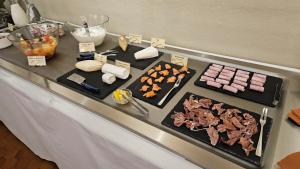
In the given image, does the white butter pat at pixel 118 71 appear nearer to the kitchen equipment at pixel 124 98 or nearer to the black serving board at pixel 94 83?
the black serving board at pixel 94 83

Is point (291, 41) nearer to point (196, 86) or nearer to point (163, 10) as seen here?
point (196, 86)

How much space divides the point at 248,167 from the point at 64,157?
84 cm

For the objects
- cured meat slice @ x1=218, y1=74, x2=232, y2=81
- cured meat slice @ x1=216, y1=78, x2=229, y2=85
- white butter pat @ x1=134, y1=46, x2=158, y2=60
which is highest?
white butter pat @ x1=134, y1=46, x2=158, y2=60

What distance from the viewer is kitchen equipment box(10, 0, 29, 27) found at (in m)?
1.51

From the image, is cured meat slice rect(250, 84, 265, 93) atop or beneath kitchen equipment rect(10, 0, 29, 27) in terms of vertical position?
beneath

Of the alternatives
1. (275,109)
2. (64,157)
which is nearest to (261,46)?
(275,109)

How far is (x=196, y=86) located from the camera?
0.84m

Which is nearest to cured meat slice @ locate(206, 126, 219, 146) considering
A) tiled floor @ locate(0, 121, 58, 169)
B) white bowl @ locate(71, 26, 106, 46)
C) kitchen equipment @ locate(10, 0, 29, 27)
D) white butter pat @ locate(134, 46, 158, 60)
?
white butter pat @ locate(134, 46, 158, 60)

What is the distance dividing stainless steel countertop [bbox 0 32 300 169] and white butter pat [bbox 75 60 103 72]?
9 centimetres

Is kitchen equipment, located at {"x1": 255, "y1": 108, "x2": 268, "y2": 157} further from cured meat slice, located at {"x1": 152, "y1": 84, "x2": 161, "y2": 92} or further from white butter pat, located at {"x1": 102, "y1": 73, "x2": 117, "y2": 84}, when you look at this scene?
white butter pat, located at {"x1": 102, "y1": 73, "x2": 117, "y2": 84}

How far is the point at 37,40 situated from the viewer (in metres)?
1.12

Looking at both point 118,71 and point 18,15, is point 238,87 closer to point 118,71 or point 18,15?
point 118,71

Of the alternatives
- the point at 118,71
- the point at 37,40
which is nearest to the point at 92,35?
the point at 37,40

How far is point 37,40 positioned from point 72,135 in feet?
1.80
